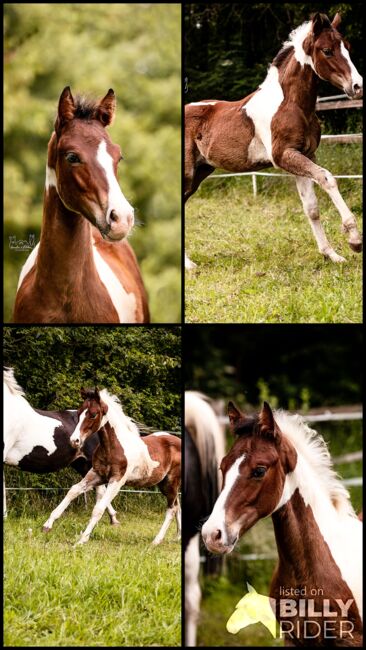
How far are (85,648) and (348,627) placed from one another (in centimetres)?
137

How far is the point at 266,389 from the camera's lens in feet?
18.6

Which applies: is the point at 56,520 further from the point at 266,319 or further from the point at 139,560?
the point at 266,319

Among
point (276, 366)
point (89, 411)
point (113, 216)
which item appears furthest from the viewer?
point (276, 366)

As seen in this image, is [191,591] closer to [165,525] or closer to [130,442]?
[165,525]

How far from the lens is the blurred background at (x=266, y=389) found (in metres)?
5.23

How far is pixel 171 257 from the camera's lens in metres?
5.35

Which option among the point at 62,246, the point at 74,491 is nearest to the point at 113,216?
the point at 62,246

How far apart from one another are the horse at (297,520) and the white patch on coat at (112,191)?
1076 mm

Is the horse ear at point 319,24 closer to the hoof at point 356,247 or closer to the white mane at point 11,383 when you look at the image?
the hoof at point 356,247

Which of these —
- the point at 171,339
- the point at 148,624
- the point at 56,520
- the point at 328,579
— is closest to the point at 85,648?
the point at 148,624

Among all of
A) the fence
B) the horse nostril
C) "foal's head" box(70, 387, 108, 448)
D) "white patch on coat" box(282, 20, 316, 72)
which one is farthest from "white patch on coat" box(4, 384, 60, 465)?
"white patch on coat" box(282, 20, 316, 72)

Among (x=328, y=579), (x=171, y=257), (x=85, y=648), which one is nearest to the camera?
(x=328, y=579)

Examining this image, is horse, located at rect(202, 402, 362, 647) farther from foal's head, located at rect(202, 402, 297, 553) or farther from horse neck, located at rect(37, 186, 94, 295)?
horse neck, located at rect(37, 186, 94, 295)

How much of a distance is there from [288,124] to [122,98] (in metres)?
0.93
